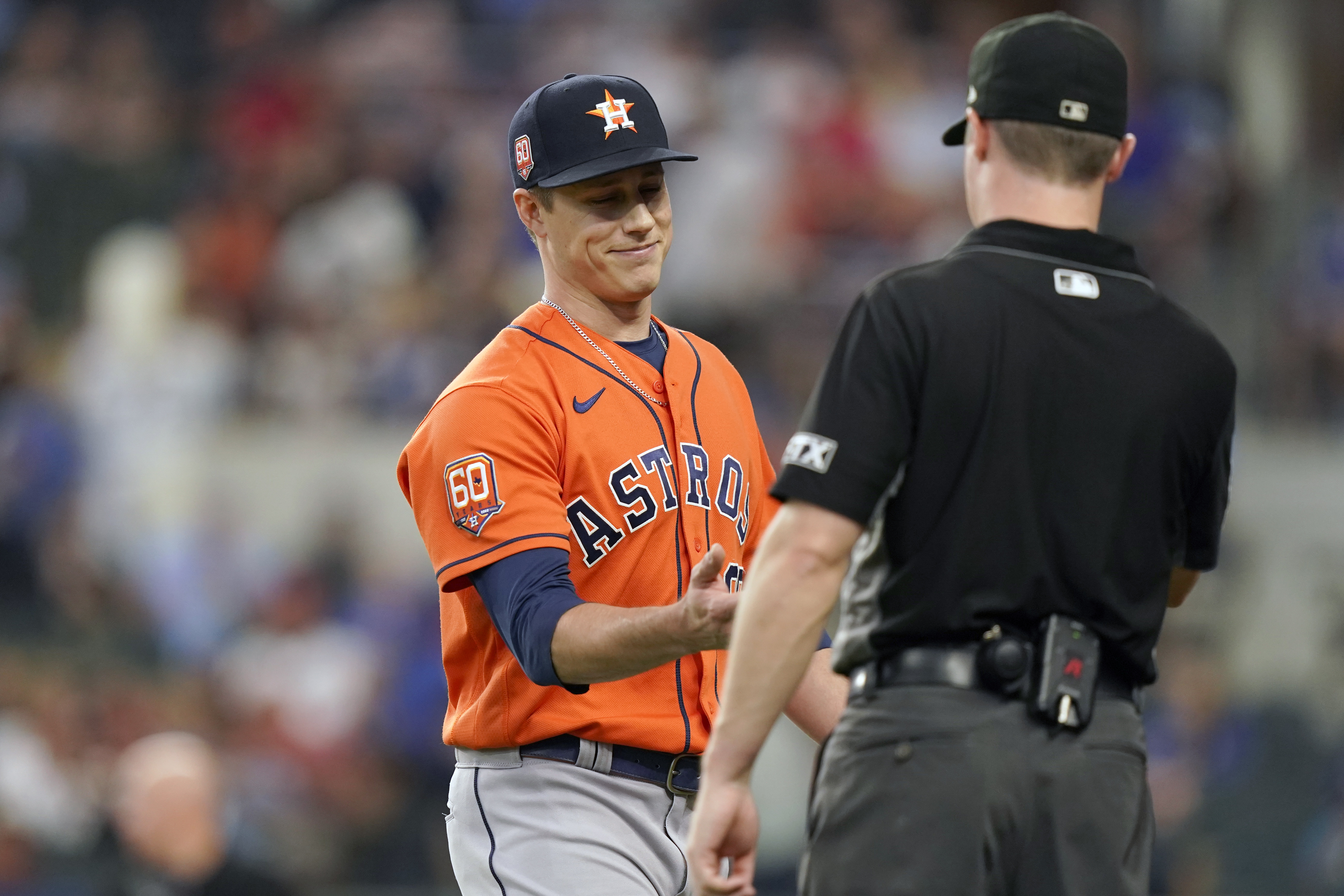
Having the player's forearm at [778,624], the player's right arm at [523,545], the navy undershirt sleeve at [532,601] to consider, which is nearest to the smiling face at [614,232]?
the player's right arm at [523,545]

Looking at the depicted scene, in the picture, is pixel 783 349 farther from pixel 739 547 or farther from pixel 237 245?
pixel 739 547

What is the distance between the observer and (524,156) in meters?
3.56

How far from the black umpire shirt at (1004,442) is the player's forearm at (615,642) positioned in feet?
1.04

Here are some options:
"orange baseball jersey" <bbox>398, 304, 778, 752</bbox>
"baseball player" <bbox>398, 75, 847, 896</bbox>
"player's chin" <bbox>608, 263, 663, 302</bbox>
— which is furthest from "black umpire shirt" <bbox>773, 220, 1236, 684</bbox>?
"player's chin" <bbox>608, 263, 663, 302</bbox>

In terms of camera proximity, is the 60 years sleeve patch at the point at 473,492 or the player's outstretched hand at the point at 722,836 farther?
Result: the 60 years sleeve patch at the point at 473,492

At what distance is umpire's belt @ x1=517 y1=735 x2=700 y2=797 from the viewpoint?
331 cm

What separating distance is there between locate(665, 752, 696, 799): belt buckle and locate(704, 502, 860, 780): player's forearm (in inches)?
27.2

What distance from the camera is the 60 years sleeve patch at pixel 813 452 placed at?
2.64m

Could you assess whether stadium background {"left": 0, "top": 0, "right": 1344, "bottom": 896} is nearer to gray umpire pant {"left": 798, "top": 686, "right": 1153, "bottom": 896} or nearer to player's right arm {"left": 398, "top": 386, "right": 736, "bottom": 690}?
player's right arm {"left": 398, "top": 386, "right": 736, "bottom": 690}

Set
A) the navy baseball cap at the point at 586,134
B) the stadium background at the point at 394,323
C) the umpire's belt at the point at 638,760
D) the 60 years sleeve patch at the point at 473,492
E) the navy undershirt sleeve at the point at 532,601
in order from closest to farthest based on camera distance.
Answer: the navy undershirt sleeve at the point at 532,601 → the 60 years sleeve patch at the point at 473,492 → the umpire's belt at the point at 638,760 → the navy baseball cap at the point at 586,134 → the stadium background at the point at 394,323

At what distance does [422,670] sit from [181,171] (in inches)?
164

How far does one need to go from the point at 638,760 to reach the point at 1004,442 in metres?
1.09

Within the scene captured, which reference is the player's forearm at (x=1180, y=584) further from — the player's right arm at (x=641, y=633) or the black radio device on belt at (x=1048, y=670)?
the player's right arm at (x=641, y=633)

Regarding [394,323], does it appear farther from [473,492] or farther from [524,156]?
[473,492]
